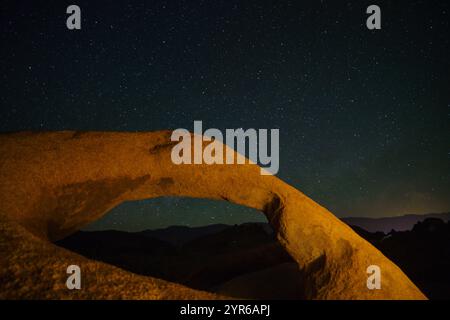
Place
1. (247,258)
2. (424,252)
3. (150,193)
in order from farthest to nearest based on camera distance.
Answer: (424,252) → (247,258) → (150,193)

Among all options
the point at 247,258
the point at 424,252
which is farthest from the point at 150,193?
the point at 424,252

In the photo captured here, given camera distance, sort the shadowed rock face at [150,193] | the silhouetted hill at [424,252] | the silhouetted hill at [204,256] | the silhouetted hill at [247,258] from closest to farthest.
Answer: the shadowed rock face at [150,193], the silhouetted hill at [247,258], the silhouetted hill at [204,256], the silhouetted hill at [424,252]

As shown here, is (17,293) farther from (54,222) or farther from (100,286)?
(54,222)

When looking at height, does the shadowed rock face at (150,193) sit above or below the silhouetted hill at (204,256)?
above

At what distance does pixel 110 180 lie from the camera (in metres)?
6.42

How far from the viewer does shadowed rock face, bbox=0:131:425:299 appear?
486 centimetres

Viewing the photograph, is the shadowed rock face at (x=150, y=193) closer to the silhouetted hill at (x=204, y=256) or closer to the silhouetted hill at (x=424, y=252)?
the silhouetted hill at (x=204, y=256)

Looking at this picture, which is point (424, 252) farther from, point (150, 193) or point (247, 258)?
point (150, 193)

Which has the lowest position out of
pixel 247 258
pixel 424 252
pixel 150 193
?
pixel 424 252

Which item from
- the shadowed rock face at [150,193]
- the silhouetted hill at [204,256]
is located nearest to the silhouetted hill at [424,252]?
the silhouetted hill at [204,256]

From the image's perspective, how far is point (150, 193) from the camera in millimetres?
7188

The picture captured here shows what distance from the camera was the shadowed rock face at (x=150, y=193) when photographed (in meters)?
4.86

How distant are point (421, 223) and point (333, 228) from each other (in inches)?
656
